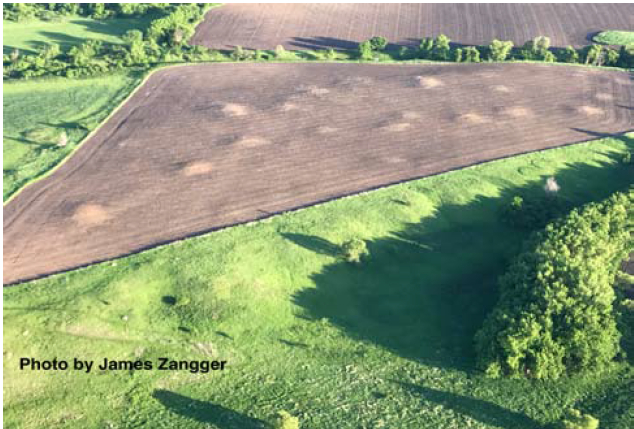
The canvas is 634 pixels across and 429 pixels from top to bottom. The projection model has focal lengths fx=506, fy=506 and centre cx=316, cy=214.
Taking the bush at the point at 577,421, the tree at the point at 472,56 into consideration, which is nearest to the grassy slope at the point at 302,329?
the bush at the point at 577,421

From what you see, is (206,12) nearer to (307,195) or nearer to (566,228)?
(307,195)

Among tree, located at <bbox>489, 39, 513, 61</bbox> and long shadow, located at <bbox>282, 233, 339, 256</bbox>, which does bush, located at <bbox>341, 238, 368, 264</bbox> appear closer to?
long shadow, located at <bbox>282, 233, 339, 256</bbox>

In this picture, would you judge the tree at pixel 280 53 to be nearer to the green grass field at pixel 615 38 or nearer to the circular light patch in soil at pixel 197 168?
the circular light patch in soil at pixel 197 168

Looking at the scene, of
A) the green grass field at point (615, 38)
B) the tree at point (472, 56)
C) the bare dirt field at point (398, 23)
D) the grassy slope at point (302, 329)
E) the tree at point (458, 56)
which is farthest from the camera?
the bare dirt field at point (398, 23)

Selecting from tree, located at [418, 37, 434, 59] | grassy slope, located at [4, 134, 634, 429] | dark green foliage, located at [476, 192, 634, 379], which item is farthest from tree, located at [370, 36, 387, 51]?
dark green foliage, located at [476, 192, 634, 379]

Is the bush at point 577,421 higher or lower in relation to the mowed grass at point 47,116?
lower
